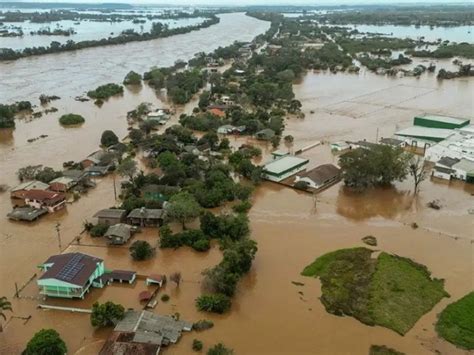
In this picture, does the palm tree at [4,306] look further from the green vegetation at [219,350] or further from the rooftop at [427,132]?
the rooftop at [427,132]

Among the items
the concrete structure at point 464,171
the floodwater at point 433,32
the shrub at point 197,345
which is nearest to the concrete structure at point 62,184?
the shrub at point 197,345

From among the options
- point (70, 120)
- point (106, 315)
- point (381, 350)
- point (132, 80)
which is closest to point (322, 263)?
point (381, 350)

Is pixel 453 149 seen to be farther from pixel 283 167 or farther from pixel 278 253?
pixel 278 253

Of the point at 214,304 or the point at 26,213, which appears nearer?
the point at 214,304

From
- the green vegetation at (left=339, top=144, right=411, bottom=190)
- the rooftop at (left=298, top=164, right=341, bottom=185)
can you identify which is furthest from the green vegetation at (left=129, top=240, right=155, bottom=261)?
the green vegetation at (left=339, top=144, right=411, bottom=190)

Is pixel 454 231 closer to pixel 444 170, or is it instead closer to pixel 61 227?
pixel 444 170

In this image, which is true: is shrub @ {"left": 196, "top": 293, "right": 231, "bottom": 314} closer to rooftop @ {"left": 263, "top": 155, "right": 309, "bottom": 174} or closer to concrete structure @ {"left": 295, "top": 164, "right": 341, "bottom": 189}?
concrete structure @ {"left": 295, "top": 164, "right": 341, "bottom": 189}

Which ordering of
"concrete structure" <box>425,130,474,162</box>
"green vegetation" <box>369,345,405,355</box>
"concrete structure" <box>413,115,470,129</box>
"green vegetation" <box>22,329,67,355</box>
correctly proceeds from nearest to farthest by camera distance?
"green vegetation" <box>22,329,67,355</box>, "green vegetation" <box>369,345,405,355</box>, "concrete structure" <box>425,130,474,162</box>, "concrete structure" <box>413,115,470,129</box>
